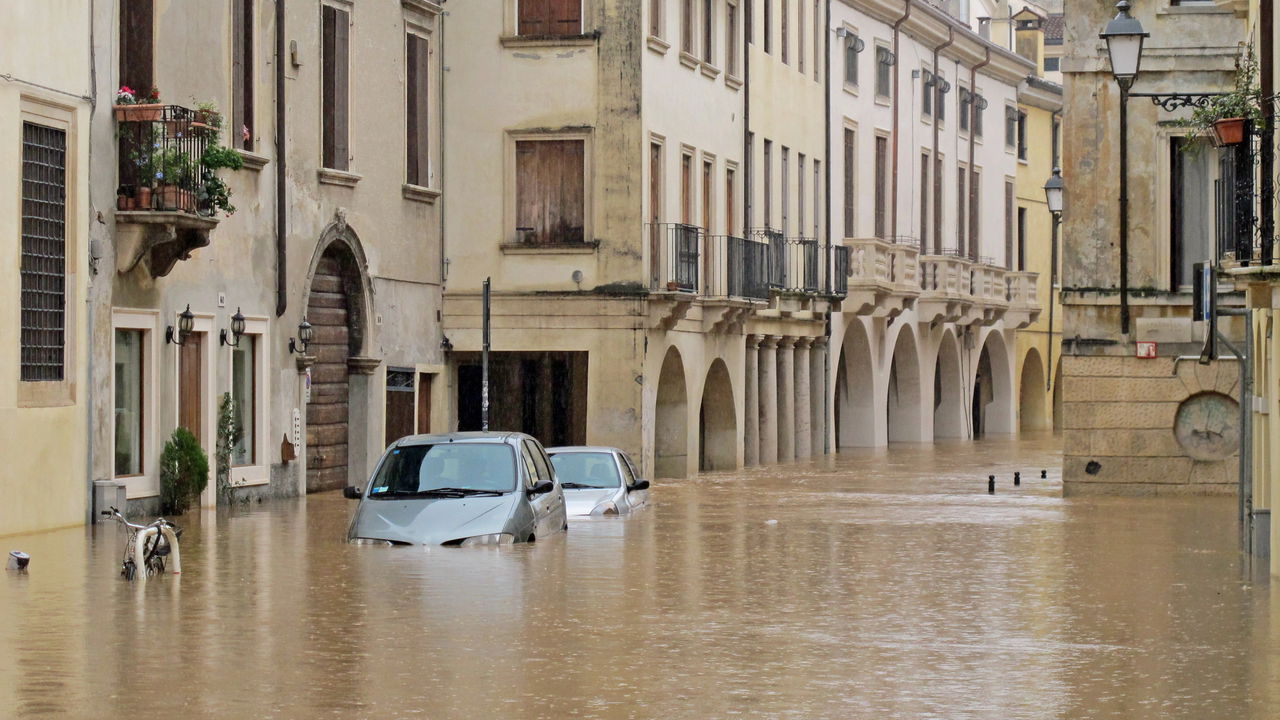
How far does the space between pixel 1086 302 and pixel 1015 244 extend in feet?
120

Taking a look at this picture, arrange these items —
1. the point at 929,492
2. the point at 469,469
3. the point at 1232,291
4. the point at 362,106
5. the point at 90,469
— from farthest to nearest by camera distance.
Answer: the point at 929,492
the point at 362,106
the point at 1232,291
the point at 90,469
the point at 469,469

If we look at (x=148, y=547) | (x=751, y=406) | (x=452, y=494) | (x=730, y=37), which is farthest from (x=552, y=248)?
(x=148, y=547)

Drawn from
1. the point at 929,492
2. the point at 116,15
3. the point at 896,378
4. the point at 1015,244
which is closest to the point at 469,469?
the point at 116,15

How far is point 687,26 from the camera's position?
42.5m

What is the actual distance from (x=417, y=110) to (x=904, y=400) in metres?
27.0

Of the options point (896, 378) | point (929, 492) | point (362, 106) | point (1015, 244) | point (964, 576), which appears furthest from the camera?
point (1015, 244)

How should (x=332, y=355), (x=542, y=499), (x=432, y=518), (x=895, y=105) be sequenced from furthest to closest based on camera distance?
(x=895, y=105) → (x=332, y=355) → (x=542, y=499) → (x=432, y=518)

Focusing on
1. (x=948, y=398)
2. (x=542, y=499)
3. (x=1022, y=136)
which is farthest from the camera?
(x=1022, y=136)

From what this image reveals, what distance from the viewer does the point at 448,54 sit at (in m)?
38.8

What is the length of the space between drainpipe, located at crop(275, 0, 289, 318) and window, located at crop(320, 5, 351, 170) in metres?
1.70

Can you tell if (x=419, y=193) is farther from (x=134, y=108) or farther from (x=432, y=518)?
(x=432, y=518)

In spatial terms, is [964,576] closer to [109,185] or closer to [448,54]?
A: [109,185]

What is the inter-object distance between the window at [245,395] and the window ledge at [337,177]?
283 centimetres

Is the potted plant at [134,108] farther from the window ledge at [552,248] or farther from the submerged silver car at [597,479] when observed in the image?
the window ledge at [552,248]
